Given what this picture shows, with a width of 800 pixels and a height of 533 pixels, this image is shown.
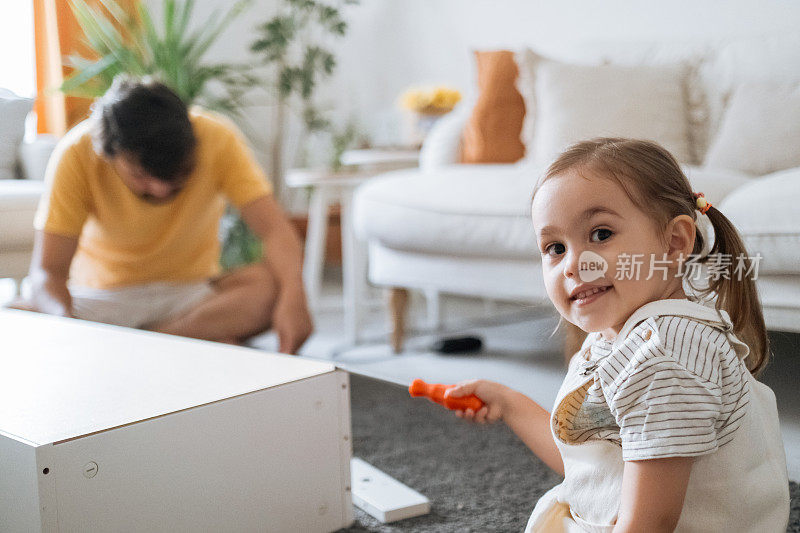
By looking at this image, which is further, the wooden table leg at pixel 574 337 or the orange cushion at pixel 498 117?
the orange cushion at pixel 498 117

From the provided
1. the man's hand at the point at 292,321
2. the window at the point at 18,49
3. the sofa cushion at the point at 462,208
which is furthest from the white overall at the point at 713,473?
the window at the point at 18,49

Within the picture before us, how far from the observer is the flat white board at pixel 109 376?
33.0 inches

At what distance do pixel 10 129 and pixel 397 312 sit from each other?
100cm

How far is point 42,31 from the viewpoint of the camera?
2.65 metres

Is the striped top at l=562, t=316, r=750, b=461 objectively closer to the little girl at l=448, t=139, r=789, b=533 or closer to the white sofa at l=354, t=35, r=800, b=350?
the little girl at l=448, t=139, r=789, b=533

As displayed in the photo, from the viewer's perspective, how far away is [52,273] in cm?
169

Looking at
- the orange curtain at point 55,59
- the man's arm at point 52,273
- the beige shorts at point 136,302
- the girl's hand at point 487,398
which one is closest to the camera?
the girl's hand at point 487,398

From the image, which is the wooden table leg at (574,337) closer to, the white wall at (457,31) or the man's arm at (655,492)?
the man's arm at (655,492)

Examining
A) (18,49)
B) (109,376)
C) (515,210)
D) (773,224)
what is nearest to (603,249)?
(109,376)

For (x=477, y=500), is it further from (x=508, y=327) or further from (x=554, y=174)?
(x=508, y=327)

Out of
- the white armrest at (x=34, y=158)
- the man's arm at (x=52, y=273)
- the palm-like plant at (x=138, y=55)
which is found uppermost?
the palm-like plant at (x=138, y=55)

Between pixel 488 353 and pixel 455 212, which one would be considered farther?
pixel 488 353

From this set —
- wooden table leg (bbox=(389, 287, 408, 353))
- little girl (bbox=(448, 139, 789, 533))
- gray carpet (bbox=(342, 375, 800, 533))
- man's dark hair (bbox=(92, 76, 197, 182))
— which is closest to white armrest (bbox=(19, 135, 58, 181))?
man's dark hair (bbox=(92, 76, 197, 182))

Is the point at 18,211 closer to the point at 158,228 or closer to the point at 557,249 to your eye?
the point at 158,228
